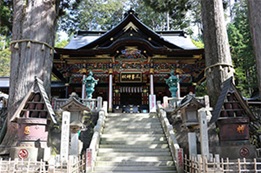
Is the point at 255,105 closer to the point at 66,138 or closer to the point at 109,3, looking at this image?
the point at 66,138

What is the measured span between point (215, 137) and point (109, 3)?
29.8 m

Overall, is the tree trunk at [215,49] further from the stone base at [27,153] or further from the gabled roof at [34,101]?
the stone base at [27,153]

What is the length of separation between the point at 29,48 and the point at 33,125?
272 centimetres

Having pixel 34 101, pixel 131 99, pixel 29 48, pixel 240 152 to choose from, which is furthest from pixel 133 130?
pixel 131 99

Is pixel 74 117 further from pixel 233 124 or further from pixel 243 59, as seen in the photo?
pixel 243 59

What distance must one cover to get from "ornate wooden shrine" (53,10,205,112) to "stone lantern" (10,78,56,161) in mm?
7544

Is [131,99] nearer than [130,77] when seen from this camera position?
No

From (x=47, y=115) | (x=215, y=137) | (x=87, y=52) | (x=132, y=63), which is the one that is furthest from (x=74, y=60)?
(x=215, y=137)

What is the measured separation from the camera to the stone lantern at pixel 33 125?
571 cm

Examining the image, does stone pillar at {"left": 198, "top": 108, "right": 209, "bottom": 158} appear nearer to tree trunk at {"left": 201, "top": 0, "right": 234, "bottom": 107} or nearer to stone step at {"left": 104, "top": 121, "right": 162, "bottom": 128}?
tree trunk at {"left": 201, "top": 0, "right": 234, "bottom": 107}

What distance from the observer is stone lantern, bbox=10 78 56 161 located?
18.7 feet

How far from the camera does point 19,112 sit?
19.4 ft

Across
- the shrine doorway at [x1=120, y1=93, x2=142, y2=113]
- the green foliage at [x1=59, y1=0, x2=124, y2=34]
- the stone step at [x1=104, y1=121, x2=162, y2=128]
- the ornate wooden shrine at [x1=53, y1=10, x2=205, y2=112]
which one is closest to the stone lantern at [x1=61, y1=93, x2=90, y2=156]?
the stone step at [x1=104, y1=121, x2=162, y2=128]

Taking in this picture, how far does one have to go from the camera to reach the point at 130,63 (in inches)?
Result: 585
